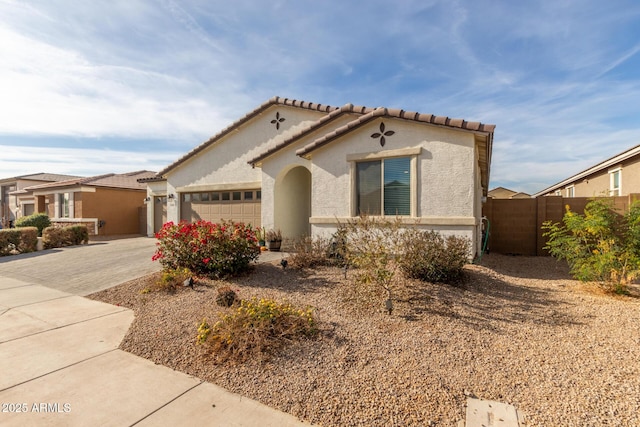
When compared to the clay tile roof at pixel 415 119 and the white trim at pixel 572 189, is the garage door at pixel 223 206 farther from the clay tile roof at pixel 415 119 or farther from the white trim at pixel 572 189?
the white trim at pixel 572 189

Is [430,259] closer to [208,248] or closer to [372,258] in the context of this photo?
[372,258]

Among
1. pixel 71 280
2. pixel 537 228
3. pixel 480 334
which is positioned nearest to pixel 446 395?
pixel 480 334

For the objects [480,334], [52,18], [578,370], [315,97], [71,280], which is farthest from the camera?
[315,97]

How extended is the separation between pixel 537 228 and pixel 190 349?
12.4 m

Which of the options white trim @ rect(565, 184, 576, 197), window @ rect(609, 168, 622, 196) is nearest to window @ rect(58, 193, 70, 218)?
window @ rect(609, 168, 622, 196)

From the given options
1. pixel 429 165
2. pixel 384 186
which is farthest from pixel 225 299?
pixel 429 165

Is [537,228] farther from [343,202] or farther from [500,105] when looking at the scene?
[343,202]

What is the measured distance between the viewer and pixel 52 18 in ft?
22.6

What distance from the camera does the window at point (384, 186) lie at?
29.1 ft

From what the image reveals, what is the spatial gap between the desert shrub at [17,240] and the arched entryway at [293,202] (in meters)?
11.1

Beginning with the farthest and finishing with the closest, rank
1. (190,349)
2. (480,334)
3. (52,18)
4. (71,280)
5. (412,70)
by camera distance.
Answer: (412,70), (71,280), (52,18), (480,334), (190,349)

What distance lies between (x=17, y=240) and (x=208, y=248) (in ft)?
38.7

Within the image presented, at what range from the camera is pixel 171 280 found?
6.95 metres

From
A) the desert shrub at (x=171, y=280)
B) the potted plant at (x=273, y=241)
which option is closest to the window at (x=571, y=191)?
the potted plant at (x=273, y=241)
